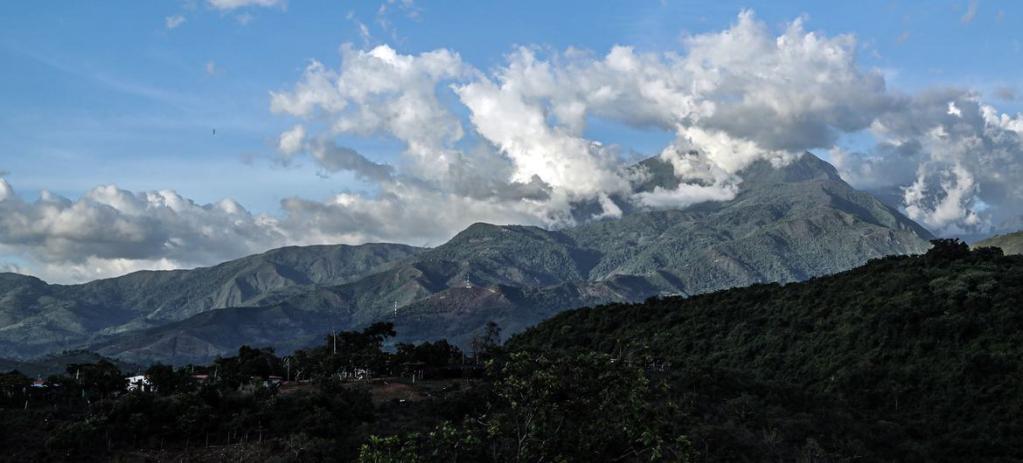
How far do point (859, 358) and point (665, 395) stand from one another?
39.6 meters

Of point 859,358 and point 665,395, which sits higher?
point 859,358

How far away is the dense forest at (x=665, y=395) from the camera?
31031 mm

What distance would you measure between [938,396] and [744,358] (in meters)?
37.6

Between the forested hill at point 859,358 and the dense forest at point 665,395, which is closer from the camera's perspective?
the dense forest at point 665,395

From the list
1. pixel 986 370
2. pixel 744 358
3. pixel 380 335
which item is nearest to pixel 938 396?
pixel 986 370

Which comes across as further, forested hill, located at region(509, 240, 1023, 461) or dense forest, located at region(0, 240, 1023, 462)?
forested hill, located at region(509, 240, 1023, 461)

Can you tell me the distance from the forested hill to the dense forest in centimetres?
31

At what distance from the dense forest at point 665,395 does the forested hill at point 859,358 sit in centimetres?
31

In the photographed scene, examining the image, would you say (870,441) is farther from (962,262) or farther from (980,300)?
(962,262)

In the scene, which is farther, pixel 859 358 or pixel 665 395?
Result: pixel 859 358

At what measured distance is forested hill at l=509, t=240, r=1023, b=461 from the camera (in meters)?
82.9

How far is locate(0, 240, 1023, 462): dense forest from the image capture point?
31031 millimetres

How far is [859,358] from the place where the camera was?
114m

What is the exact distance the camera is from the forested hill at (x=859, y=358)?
272ft
